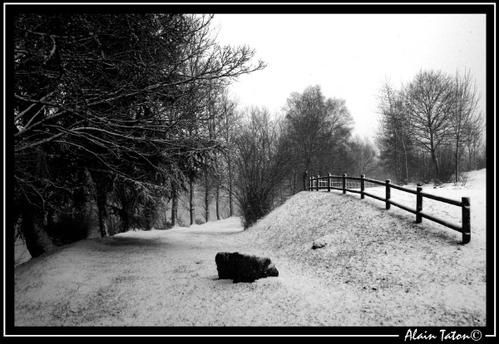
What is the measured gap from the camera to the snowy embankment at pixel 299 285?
461cm

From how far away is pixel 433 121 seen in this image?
22.4 meters

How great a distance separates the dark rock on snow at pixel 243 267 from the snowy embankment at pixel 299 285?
0.18 metres

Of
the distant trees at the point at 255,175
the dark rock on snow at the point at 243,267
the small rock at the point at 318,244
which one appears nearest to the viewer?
the dark rock on snow at the point at 243,267

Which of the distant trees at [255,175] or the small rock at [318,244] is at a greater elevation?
the distant trees at [255,175]

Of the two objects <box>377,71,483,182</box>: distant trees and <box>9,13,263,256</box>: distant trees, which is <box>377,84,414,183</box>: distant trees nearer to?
<box>377,71,483,182</box>: distant trees

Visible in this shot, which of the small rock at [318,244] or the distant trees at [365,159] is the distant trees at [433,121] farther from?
the distant trees at [365,159]

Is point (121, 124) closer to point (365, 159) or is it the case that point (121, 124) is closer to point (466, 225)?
point (466, 225)

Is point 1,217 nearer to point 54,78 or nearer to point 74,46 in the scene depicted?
point 54,78

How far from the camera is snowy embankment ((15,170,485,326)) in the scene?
461 cm

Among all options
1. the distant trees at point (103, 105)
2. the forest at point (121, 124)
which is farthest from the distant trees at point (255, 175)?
the distant trees at point (103, 105)

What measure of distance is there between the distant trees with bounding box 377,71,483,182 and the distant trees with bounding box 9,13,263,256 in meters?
17.5

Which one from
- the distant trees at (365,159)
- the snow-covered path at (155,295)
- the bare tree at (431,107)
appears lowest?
the snow-covered path at (155,295)

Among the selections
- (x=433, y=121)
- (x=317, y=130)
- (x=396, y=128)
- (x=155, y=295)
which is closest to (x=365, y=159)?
(x=317, y=130)

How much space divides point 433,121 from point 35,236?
2504 cm
